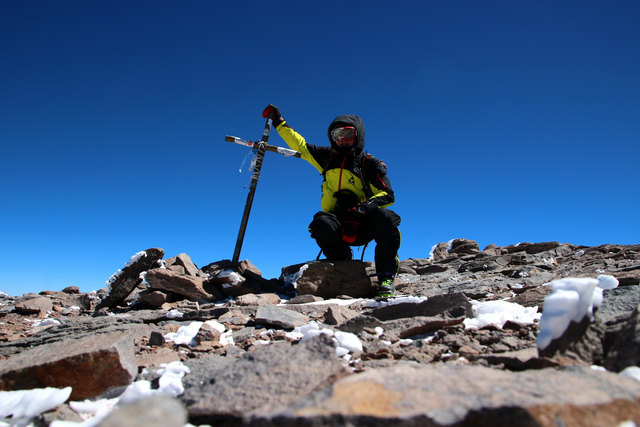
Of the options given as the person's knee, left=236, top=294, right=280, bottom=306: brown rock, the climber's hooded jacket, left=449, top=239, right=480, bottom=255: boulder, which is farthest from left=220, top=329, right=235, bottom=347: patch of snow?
left=449, top=239, right=480, bottom=255: boulder

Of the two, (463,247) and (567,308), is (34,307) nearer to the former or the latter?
(567,308)

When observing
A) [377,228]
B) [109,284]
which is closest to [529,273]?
[377,228]

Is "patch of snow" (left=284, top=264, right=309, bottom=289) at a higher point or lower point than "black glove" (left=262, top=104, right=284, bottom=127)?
lower

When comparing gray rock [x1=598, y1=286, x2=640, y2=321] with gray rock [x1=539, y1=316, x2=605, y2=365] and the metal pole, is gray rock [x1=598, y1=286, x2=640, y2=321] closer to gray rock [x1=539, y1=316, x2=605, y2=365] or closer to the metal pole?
gray rock [x1=539, y1=316, x2=605, y2=365]

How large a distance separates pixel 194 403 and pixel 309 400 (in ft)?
2.18

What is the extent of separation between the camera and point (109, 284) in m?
6.56

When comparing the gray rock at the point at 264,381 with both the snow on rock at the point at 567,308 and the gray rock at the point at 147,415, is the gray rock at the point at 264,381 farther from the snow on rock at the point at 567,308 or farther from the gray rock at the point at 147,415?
the snow on rock at the point at 567,308

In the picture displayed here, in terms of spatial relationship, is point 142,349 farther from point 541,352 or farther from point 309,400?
point 541,352

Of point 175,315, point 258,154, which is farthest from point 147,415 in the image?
point 258,154

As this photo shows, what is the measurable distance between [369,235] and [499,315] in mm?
3493

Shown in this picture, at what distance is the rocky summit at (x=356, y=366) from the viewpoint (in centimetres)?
135

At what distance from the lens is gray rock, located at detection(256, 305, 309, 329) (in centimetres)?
359

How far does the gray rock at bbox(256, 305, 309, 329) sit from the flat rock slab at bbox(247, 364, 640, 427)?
6.79 ft

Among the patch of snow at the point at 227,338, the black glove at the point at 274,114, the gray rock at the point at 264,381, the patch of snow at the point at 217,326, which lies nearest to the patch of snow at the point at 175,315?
the patch of snow at the point at 217,326
